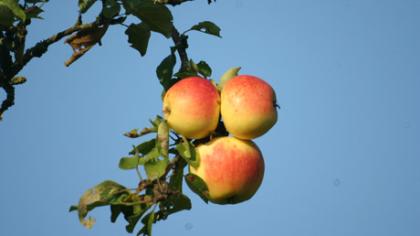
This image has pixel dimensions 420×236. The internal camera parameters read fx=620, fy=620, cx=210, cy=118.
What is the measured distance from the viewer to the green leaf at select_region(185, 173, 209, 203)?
2336 mm

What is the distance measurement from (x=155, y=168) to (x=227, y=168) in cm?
36

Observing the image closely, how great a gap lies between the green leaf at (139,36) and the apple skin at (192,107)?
28cm

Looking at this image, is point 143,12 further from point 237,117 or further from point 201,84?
point 237,117

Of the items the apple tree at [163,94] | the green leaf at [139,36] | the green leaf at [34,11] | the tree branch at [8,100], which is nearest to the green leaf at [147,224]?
the apple tree at [163,94]

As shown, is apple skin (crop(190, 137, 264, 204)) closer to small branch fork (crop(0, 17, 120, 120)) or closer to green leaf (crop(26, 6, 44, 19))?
small branch fork (crop(0, 17, 120, 120))

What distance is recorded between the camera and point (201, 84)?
2.51 meters

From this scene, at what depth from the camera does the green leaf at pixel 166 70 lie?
265cm

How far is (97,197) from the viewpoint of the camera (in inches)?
88.9

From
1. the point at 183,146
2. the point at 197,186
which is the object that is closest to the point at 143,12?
the point at 183,146

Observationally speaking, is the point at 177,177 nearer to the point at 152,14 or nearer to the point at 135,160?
the point at 135,160

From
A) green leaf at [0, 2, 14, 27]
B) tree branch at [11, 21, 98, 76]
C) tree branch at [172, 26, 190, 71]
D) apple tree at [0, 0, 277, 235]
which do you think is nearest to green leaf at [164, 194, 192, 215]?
apple tree at [0, 0, 277, 235]

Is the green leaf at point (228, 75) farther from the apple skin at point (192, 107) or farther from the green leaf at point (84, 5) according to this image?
the green leaf at point (84, 5)

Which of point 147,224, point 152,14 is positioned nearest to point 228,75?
point 152,14

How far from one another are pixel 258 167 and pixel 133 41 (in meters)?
0.77
